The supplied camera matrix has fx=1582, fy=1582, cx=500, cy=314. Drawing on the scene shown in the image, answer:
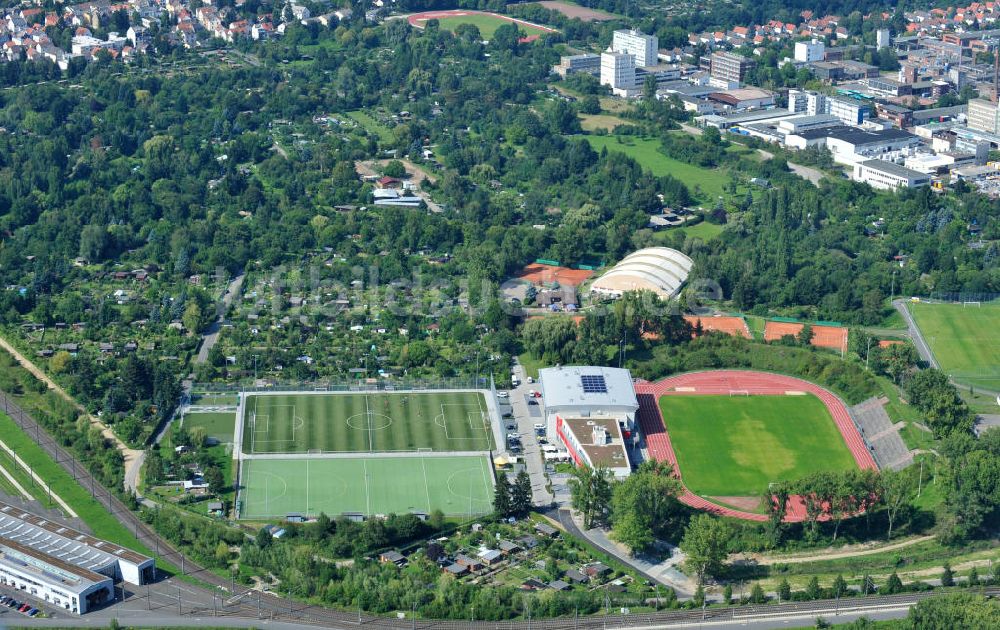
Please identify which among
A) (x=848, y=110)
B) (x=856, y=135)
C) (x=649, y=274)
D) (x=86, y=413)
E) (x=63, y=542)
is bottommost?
(x=848, y=110)

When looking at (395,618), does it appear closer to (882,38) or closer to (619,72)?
(619,72)

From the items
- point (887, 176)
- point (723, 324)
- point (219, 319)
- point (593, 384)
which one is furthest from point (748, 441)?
point (887, 176)

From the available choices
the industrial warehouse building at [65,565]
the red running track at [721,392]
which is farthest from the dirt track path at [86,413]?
the red running track at [721,392]

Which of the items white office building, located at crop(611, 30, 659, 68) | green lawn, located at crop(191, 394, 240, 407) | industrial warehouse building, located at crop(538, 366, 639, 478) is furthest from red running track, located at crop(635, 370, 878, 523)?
white office building, located at crop(611, 30, 659, 68)

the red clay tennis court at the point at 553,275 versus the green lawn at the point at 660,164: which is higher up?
the red clay tennis court at the point at 553,275

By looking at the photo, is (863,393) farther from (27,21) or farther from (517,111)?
(27,21)

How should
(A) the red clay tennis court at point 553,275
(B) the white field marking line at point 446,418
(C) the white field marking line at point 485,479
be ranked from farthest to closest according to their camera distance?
1. (A) the red clay tennis court at point 553,275
2. (B) the white field marking line at point 446,418
3. (C) the white field marking line at point 485,479

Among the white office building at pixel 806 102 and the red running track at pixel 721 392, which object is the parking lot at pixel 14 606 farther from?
the white office building at pixel 806 102
